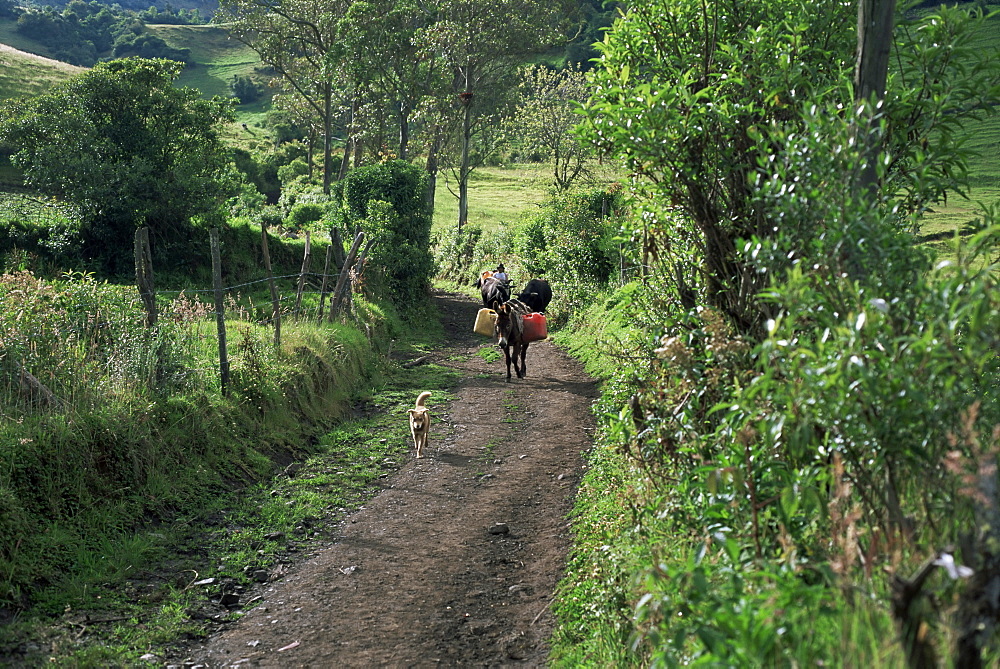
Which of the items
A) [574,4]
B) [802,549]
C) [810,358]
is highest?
[574,4]

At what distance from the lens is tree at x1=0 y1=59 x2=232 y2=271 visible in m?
19.5

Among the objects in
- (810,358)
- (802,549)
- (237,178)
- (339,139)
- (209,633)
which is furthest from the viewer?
(339,139)

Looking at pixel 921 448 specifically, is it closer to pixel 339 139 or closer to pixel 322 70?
pixel 322 70

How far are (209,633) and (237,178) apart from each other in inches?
823

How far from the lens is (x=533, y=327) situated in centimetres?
1552

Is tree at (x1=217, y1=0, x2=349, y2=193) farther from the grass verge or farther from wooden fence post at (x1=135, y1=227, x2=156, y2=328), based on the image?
the grass verge

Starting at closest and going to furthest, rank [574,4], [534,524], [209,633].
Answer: [209,633] → [534,524] → [574,4]

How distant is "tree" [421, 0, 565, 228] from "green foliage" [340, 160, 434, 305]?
14.4m

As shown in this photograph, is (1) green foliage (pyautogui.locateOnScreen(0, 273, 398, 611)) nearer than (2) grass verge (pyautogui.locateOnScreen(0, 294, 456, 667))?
No

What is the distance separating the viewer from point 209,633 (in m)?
5.99

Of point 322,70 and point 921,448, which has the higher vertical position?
point 322,70

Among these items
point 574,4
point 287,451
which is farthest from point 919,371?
point 574,4

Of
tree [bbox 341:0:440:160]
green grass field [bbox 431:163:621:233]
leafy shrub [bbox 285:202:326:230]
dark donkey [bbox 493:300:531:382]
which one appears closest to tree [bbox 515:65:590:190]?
green grass field [bbox 431:163:621:233]

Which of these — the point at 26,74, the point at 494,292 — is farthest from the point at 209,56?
the point at 494,292
